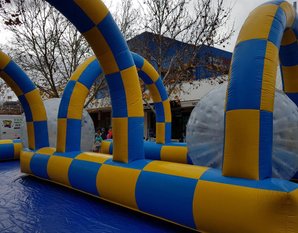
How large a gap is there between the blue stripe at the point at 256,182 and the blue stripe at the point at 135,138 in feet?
3.72

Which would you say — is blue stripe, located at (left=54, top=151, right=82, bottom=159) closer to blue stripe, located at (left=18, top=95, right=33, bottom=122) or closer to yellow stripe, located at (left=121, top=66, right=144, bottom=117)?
blue stripe, located at (left=18, top=95, right=33, bottom=122)

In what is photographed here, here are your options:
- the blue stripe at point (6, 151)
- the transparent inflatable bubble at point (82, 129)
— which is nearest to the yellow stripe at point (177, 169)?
the transparent inflatable bubble at point (82, 129)

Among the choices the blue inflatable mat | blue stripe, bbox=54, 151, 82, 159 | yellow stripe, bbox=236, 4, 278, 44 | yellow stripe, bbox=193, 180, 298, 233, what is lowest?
the blue inflatable mat

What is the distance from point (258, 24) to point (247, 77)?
1.99 feet

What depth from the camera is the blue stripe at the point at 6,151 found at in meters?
7.43

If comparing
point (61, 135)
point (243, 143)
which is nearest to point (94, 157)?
point (61, 135)

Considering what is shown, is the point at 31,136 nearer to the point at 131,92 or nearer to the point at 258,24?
the point at 131,92

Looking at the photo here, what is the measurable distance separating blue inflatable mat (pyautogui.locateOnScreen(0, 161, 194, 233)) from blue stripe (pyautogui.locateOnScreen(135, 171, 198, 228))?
21 cm

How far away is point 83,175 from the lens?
369 cm

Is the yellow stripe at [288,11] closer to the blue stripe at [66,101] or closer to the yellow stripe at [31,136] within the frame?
the blue stripe at [66,101]

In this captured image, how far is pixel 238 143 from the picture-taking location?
7.59 ft

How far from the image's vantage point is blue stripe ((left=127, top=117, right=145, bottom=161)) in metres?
3.43

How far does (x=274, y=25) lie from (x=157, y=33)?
30.7ft

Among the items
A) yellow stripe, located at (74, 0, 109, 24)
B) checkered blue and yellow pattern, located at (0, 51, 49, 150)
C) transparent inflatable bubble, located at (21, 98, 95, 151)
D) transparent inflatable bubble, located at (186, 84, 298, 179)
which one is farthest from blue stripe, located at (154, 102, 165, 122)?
yellow stripe, located at (74, 0, 109, 24)
